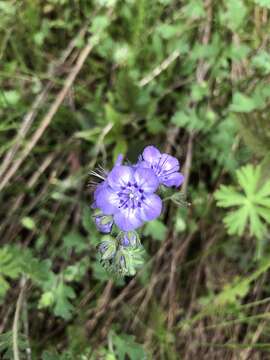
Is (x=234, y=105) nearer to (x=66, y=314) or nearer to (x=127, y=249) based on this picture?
(x=127, y=249)

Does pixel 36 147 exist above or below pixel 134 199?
above

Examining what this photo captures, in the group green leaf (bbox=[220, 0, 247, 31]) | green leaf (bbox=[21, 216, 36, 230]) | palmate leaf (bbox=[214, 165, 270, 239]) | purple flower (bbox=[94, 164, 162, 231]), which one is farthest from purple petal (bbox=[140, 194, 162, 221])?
green leaf (bbox=[220, 0, 247, 31])

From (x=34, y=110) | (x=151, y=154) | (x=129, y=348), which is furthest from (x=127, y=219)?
(x=34, y=110)

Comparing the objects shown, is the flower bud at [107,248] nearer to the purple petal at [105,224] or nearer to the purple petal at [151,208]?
the purple petal at [105,224]

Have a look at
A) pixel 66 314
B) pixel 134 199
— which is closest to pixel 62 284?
pixel 66 314

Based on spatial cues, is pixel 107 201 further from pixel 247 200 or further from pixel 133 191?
pixel 247 200
